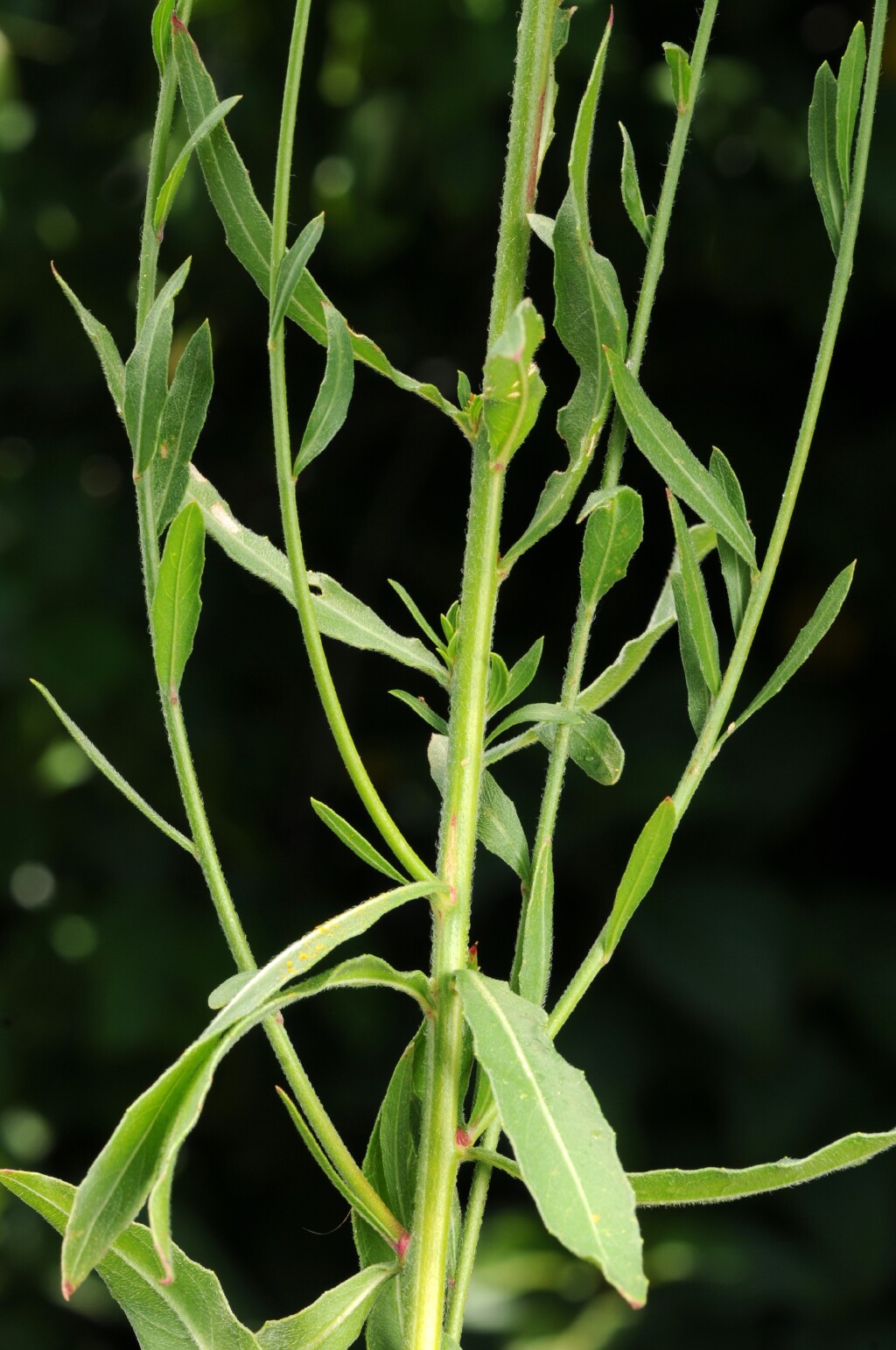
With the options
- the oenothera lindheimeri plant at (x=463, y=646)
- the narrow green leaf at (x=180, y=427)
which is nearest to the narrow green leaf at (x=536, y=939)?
the oenothera lindheimeri plant at (x=463, y=646)

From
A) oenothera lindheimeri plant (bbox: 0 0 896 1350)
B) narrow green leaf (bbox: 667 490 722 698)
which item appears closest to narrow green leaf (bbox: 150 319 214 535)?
oenothera lindheimeri plant (bbox: 0 0 896 1350)

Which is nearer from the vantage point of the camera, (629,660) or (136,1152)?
(136,1152)

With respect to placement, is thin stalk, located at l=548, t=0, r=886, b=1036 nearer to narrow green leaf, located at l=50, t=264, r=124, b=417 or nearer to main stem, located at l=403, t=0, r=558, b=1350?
main stem, located at l=403, t=0, r=558, b=1350

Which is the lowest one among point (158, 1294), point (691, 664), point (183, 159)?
point (158, 1294)

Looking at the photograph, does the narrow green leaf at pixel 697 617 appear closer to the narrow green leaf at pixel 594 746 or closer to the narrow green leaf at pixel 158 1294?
the narrow green leaf at pixel 594 746

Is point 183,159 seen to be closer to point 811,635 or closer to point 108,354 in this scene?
point 108,354

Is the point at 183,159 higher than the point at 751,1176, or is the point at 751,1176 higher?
the point at 183,159

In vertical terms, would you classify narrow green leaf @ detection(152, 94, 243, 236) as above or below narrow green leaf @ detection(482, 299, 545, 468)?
above

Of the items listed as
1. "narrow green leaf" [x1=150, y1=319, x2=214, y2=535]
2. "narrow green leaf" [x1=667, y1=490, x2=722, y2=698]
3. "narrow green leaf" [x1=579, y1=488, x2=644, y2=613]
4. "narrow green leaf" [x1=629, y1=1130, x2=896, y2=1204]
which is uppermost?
"narrow green leaf" [x1=150, y1=319, x2=214, y2=535]

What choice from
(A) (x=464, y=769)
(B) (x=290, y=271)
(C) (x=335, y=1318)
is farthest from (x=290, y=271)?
(C) (x=335, y=1318)
